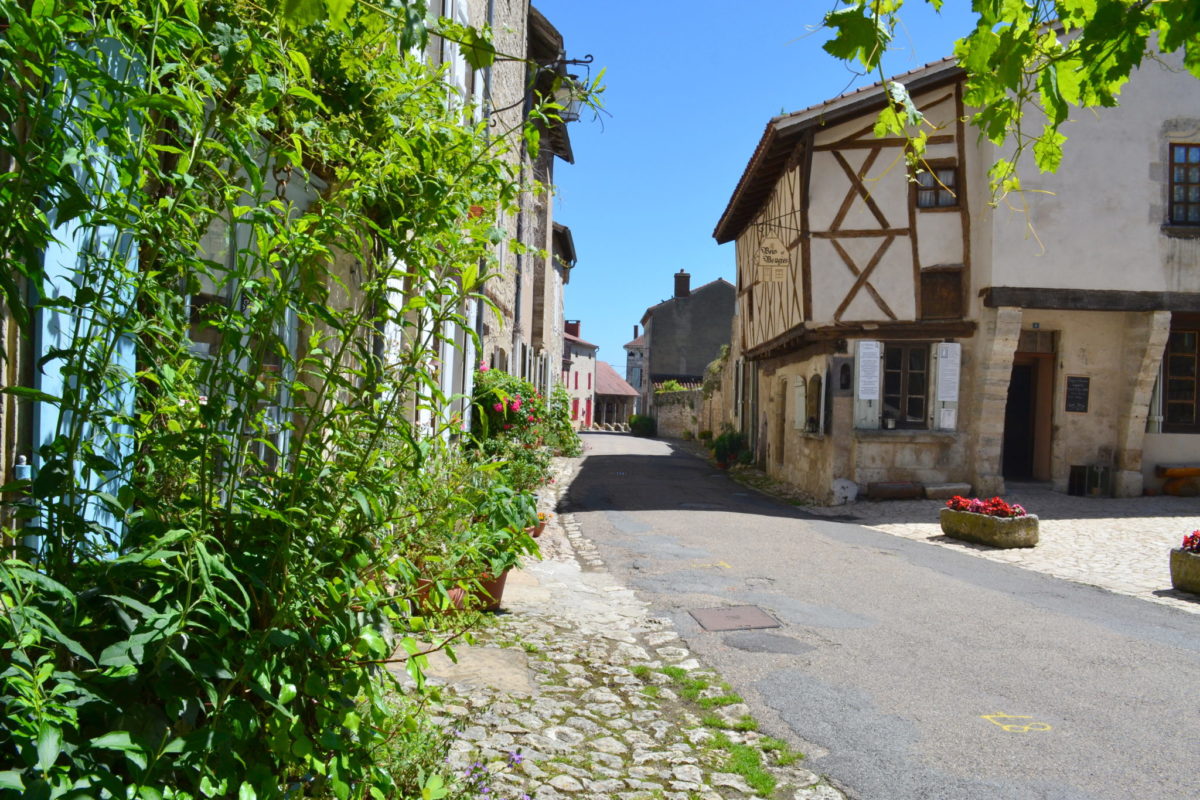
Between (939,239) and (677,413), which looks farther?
(677,413)

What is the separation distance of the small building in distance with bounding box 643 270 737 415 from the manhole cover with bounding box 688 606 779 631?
120 ft

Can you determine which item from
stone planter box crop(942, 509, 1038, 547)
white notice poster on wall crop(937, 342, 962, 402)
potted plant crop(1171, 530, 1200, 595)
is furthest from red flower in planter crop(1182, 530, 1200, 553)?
white notice poster on wall crop(937, 342, 962, 402)

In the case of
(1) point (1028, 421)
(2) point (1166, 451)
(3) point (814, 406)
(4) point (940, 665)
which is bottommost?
(4) point (940, 665)

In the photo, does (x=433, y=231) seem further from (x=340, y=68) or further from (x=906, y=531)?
(x=906, y=531)

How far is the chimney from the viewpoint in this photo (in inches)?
1674

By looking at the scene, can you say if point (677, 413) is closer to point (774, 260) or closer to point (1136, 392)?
point (774, 260)

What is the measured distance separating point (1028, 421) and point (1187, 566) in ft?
27.4

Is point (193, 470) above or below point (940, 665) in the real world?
above

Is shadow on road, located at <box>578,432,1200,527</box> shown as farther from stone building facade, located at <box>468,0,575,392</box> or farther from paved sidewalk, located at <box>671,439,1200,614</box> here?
stone building facade, located at <box>468,0,575,392</box>

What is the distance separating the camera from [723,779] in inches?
123

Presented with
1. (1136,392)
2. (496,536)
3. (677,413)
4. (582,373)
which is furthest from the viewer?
(582,373)

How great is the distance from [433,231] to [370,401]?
49 centimetres

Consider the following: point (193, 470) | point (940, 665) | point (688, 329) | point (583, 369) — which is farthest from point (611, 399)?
point (193, 470)

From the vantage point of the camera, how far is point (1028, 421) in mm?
14914
